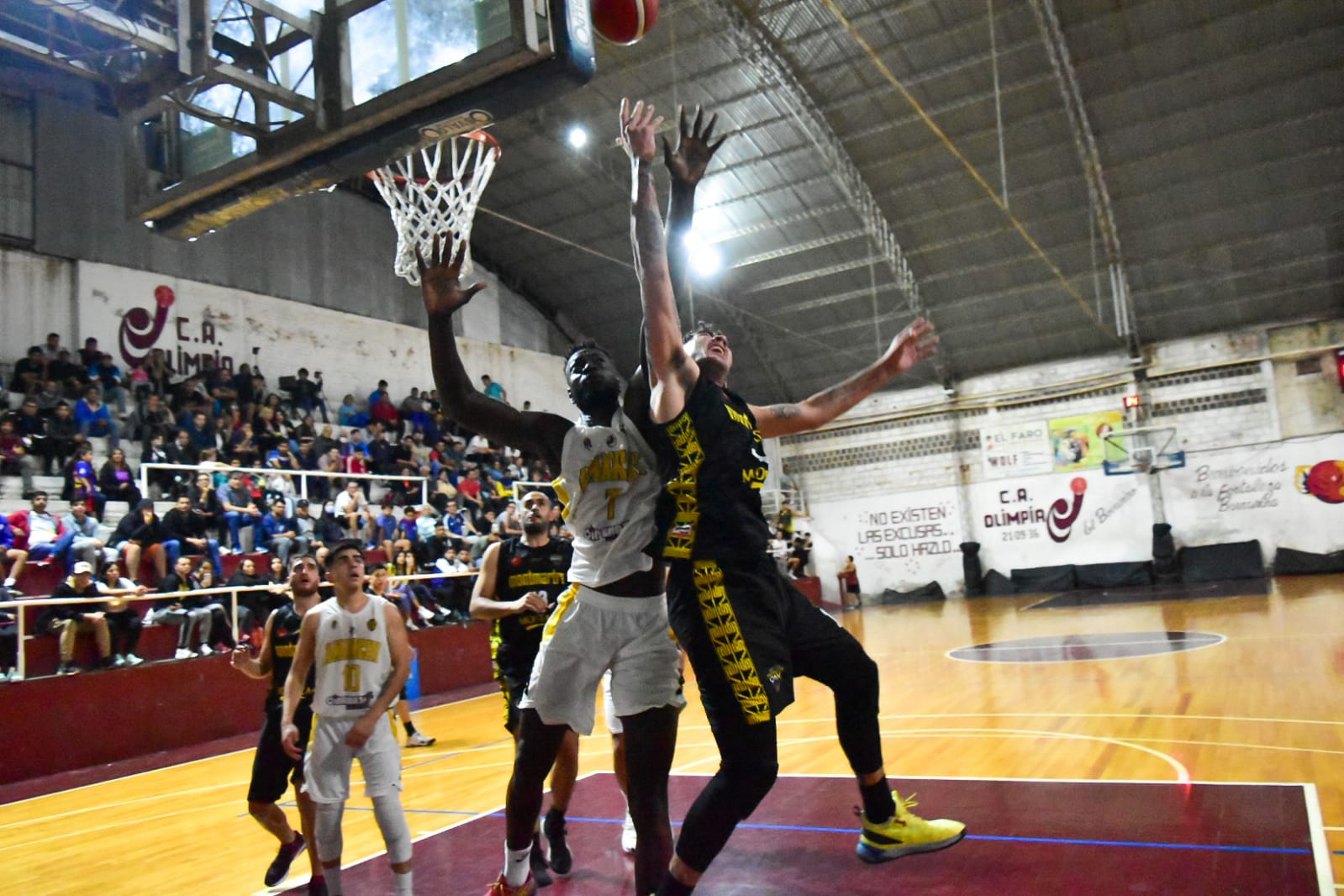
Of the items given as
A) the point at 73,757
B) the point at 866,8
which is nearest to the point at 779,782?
the point at 73,757

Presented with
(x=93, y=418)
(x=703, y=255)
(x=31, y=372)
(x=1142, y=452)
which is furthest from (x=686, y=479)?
(x=1142, y=452)

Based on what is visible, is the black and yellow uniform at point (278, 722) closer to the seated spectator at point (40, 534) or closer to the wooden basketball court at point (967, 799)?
the wooden basketball court at point (967, 799)

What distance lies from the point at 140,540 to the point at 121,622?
139cm

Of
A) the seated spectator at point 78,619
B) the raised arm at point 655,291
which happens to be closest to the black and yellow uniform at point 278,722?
the raised arm at point 655,291

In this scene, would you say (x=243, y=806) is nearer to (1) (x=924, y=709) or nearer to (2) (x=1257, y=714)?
(1) (x=924, y=709)

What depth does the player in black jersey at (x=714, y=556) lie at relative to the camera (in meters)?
3.10

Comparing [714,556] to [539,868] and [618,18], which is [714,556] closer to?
[539,868]

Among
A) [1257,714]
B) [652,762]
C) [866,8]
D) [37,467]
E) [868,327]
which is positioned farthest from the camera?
[868,327]

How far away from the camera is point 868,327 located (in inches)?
993

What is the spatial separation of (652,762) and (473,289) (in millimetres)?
1723

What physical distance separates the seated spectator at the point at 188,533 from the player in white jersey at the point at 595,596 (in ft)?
32.3

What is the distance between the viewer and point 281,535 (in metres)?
13.3

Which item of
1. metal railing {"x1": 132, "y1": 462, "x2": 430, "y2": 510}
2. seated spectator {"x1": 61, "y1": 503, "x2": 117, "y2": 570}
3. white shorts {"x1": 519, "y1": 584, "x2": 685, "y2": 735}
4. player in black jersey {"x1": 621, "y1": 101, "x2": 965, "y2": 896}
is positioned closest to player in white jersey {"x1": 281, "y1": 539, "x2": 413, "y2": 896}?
white shorts {"x1": 519, "y1": 584, "x2": 685, "y2": 735}

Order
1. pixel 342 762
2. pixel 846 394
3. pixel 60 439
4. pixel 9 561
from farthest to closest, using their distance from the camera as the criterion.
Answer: pixel 60 439 < pixel 9 561 < pixel 342 762 < pixel 846 394
